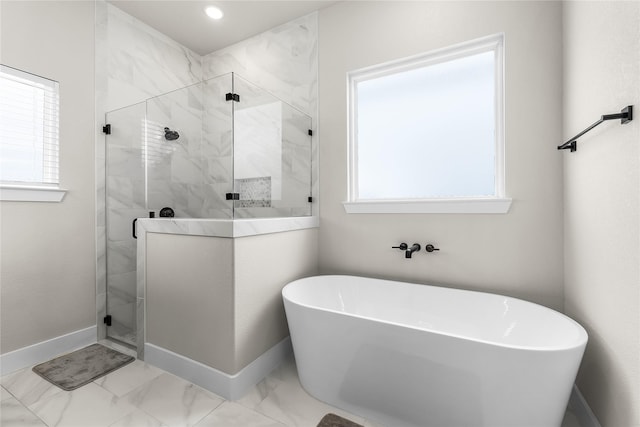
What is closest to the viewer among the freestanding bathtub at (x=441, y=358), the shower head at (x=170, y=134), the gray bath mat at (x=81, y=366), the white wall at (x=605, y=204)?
the white wall at (x=605, y=204)

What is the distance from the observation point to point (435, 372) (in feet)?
4.17

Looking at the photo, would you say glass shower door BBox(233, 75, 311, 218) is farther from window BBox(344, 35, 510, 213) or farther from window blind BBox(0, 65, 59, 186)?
window blind BBox(0, 65, 59, 186)

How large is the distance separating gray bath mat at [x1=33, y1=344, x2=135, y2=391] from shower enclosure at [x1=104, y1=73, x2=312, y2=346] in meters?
0.20

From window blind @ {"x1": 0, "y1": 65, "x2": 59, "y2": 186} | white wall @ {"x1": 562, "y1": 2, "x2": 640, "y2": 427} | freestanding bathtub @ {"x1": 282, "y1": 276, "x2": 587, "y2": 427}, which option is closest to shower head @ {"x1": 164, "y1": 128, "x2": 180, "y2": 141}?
window blind @ {"x1": 0, "y1": 65, "x2": 59, "y2": 186}

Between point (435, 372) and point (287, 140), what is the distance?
6.19 feet

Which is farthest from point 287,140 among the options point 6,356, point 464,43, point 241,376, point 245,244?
point 6,356

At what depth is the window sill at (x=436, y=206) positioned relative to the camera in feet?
6.08

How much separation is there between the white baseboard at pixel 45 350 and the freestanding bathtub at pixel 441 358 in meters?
1.71

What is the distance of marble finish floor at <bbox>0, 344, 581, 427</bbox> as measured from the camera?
4.79 feet

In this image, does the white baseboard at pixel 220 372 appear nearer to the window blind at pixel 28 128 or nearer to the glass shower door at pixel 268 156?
the glass shower door at pixel 268 156

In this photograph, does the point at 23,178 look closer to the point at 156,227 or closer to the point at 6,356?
the point at 156,227

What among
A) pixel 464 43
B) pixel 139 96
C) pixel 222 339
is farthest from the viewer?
pixel 139 96

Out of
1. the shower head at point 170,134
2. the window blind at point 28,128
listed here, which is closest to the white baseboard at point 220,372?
the window blind at point 28,128

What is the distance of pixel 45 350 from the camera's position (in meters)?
2.00
